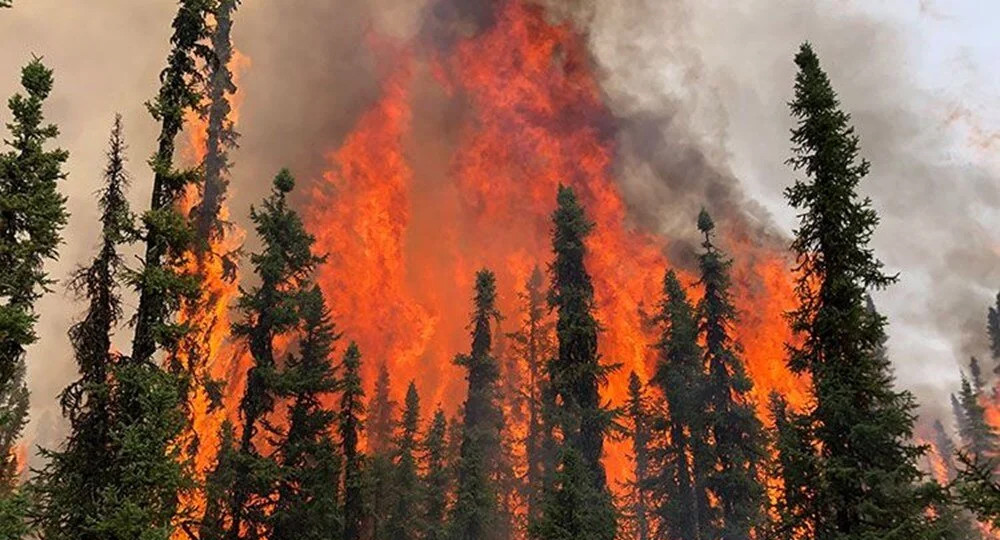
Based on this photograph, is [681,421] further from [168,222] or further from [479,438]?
[168,222]

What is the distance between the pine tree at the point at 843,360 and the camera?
15547mm

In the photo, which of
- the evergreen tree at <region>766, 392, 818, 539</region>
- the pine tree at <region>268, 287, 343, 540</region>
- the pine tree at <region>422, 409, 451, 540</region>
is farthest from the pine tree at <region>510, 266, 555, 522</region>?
the evergreen tree at <region>766, 392, 818, 539</region>

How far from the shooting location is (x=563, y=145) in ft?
431

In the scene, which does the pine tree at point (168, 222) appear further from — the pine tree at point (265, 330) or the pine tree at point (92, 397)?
the pine tree at point (265, 330)

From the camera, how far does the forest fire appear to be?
8281 cm

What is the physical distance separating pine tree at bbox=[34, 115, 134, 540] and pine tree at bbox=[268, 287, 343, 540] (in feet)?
29.5

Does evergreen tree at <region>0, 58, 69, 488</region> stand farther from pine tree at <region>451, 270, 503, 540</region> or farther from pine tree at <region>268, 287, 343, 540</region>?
pine tree at <region>451, 270, 503, 540</region>

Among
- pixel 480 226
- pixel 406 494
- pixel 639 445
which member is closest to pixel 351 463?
pixel 406 494

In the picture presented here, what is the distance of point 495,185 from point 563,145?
1865 centimetres

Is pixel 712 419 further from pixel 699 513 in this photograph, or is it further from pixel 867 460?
pixel 867 460

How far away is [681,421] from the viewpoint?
112ft

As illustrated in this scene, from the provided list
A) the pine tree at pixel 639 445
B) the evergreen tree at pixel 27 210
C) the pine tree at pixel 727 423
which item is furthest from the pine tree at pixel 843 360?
the pine tree at pixel 639 445

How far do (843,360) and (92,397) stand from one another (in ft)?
65.8

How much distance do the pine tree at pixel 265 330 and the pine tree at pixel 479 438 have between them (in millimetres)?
13736
